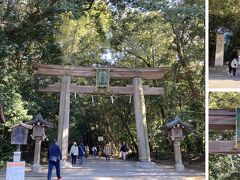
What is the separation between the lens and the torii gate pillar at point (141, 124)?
13.8 metres

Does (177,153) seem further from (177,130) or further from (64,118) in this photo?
(64,118)

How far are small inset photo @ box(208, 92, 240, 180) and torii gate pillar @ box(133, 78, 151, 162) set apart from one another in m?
2.72

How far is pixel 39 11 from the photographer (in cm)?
1550

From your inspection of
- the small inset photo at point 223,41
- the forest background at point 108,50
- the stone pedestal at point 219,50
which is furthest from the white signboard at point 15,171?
the stone pedestal at point 219,50

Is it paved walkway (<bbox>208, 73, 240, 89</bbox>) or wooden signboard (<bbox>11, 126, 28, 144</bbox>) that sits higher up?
paved walkway (<bbox>208, 73, 240, 89</bbox>)

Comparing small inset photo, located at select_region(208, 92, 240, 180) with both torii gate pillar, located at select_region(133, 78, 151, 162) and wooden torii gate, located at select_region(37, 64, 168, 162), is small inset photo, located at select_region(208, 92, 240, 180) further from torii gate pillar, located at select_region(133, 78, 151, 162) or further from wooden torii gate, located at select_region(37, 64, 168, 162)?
wooden torii gate, located at select_region(37, 64, 168, 162)

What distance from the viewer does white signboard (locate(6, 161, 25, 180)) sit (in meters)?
8.06

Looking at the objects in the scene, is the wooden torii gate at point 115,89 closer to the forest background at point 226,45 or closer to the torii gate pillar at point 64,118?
the torii gate pillar at point 64,118

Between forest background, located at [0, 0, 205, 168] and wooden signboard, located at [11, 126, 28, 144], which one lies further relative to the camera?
forest background, located at [0, 0, 205, 168]

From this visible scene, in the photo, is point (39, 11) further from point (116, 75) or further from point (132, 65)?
point (132, 65)

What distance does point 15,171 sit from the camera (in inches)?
322

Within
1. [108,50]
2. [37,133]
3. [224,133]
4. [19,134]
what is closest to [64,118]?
[37,133]

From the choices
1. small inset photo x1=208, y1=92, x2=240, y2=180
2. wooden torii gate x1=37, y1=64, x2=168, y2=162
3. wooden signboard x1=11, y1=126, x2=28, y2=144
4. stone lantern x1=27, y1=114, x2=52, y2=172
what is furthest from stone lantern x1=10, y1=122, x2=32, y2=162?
small inset photo x1=208, y1=92, x2=240, y2=180

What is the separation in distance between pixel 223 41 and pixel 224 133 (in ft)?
14.4
